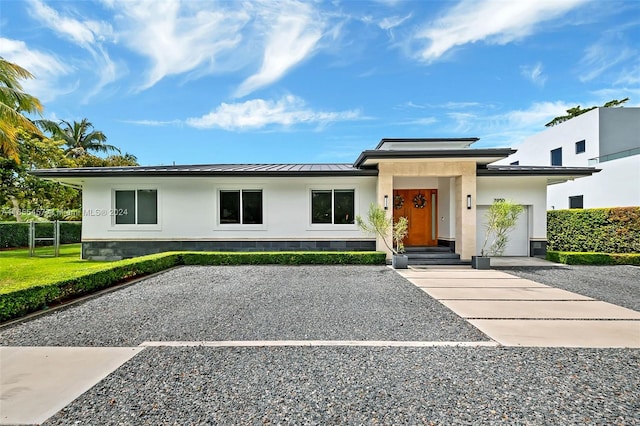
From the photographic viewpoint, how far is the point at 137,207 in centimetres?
1186

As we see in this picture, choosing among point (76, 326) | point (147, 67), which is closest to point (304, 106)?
point (147, 67)

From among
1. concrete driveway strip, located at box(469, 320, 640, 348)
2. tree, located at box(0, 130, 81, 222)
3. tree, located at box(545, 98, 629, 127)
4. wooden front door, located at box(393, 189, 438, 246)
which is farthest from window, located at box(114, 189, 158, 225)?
tree, located at box(545, 98, 629, 127)

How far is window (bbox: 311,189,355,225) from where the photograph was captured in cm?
1185

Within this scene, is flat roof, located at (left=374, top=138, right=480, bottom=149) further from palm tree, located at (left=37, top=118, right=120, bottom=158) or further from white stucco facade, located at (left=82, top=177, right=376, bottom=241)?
palm tree, located at (left=37, top=118, right=120, bottom=158)

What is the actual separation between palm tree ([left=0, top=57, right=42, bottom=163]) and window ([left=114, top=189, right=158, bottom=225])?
11.7 ft

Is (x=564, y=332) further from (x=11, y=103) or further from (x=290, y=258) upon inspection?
(x=11, y=103)

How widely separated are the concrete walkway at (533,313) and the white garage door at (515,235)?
171 inches

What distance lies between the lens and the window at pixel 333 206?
11.9 meters

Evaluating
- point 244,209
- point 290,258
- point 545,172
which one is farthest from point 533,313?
point 244,209

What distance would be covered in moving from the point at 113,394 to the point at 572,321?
639 cm

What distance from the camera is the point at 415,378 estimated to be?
9.89 ft

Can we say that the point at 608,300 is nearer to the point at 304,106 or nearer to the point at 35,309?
the point at 35,309

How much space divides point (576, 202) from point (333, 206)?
61.0 ft

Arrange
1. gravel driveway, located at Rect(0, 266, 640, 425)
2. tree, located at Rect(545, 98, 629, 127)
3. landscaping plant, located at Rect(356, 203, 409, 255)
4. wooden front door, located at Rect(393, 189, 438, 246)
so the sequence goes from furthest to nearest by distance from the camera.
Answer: tree, located at Rect(545, 98, 629, 127) < wooden front door, located at Rect(393, 189, 438, 246) < landscaping plant, located at Rect(356, 203, 409, 255) < gravel driveway, located at Rect(0, 266, 640, 425)
